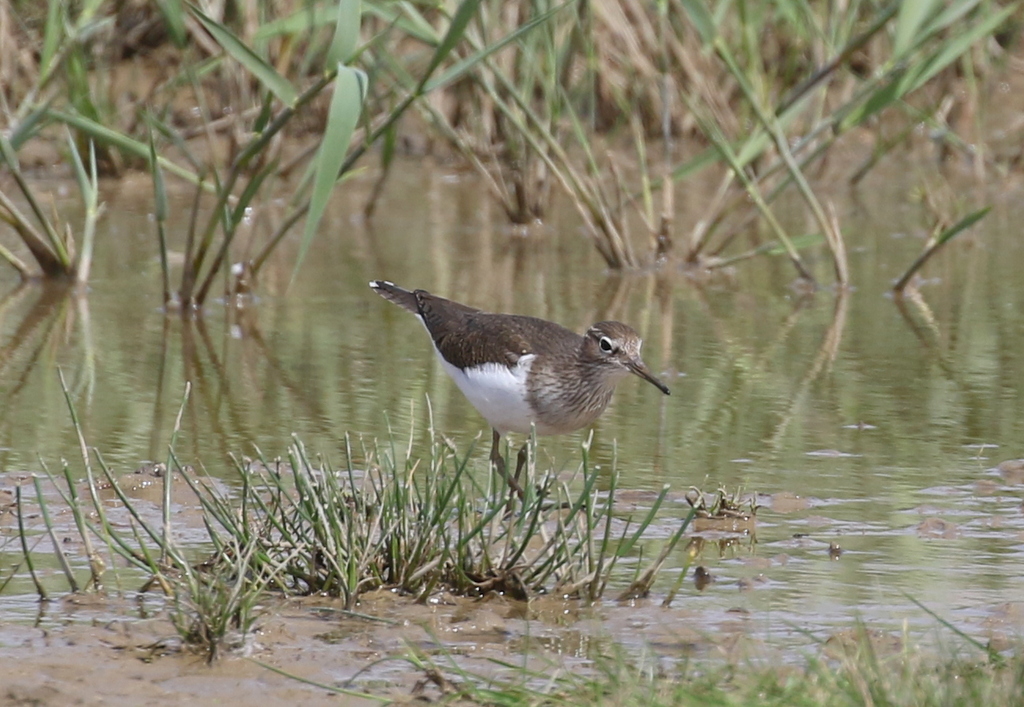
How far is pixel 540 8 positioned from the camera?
8.48m

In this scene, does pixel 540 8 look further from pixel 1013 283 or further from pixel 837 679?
pixel 837 679

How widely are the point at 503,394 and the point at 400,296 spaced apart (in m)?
1.48

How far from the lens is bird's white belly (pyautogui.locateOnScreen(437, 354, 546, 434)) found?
18.7ft

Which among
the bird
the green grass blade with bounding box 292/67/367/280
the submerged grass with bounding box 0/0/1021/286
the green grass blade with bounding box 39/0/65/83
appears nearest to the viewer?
the green grass blade with bounding box 292/67/367/280

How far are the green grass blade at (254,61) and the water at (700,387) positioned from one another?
1300 millimetres

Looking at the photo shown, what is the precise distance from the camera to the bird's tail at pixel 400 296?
6996 millimetres

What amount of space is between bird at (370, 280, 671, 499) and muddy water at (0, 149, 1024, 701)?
1.15 feet

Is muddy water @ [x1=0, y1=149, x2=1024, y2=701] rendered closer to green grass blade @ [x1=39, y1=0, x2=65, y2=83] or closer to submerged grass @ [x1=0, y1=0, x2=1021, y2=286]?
submerged grass @ [x1=0, y1=0, x2=1021, y2=286]

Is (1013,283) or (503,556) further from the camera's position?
(1013,283)

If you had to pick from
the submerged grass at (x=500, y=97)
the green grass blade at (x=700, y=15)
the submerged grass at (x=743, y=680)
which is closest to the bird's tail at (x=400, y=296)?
the submerged grass at (x=500, y=97)

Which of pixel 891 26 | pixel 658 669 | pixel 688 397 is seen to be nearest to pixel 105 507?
pixel 658 669

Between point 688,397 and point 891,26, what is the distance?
6.42m

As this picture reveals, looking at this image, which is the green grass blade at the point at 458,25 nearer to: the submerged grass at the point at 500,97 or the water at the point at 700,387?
the submerged grass at the point at 500,97

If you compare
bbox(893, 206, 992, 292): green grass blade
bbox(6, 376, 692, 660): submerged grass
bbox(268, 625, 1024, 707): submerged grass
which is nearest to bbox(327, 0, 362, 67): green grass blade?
bbox(6, 376, 692, 660): submerged grass
